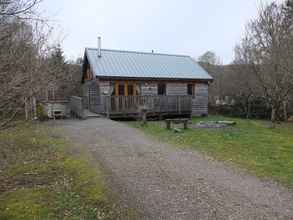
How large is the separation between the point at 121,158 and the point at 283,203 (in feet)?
12.7

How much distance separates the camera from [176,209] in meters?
3.55

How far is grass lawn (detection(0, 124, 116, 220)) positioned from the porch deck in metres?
8.19

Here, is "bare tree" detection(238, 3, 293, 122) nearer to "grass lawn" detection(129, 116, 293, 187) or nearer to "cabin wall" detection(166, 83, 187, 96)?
"grass lawn" detection(129, 116, 293, 187)

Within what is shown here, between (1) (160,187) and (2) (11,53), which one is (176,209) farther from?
(2) (11,53)

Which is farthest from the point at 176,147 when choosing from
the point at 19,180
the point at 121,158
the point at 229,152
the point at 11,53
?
the point at 11,53

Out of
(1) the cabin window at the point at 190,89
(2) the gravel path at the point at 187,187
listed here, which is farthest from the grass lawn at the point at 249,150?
(1) the cabin window at the point at 190,89

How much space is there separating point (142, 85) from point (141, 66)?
1.80m

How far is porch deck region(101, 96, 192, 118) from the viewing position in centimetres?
1590

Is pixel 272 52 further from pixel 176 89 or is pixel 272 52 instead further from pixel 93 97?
pixel 93 97

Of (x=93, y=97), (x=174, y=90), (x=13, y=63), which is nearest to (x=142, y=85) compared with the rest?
(x=174, y=90)

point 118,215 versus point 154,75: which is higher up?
point 154,75

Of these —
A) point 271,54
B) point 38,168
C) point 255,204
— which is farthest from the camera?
point 271,54

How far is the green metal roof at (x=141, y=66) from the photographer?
17027 mm

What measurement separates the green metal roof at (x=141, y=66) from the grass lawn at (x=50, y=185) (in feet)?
31.8
